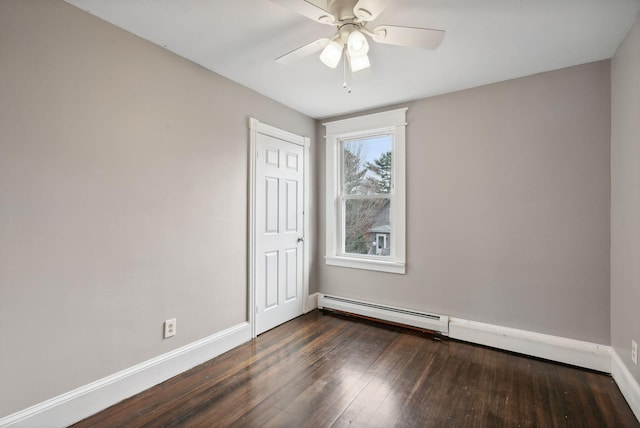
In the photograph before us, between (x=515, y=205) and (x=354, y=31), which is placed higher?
(x=354, y=31)

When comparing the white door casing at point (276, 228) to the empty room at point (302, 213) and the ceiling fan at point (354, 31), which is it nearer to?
the empty room at point (302, 213)

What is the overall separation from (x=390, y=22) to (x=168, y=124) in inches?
65.3

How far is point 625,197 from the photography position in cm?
201

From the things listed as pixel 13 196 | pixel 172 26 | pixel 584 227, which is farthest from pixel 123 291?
pixel 584 227

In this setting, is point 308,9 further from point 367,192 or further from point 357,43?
point 367,192

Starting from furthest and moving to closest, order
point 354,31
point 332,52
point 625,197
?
point 625,197, point 332,52, point 354,31

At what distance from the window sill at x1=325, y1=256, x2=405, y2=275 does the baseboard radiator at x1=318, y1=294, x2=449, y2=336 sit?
0.39m

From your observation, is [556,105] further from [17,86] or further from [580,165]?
[17,86]

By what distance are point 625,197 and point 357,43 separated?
6.59 feet

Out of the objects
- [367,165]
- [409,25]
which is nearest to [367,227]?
[367,165]

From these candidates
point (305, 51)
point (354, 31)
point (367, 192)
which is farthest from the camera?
point (367, 192)

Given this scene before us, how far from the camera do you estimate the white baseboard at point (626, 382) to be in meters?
1.79

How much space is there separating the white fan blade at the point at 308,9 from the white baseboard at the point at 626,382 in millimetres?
2730

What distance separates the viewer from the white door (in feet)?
9.85
